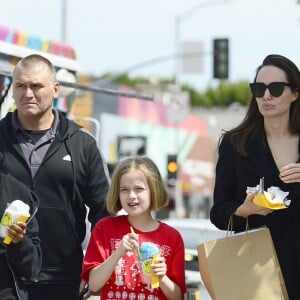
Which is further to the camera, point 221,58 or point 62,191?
point 221,58

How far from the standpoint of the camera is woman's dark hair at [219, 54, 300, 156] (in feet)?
14.0

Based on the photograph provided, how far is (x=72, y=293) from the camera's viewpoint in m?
4.72

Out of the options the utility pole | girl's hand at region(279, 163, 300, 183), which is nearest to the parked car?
girl's hand at region(279, 163, 300, 183)

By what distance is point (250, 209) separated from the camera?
405 cm

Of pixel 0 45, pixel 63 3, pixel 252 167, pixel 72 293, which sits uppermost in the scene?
pixel 63 3

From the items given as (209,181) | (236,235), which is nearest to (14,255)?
(236,235)

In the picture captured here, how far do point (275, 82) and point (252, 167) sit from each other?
0.41m

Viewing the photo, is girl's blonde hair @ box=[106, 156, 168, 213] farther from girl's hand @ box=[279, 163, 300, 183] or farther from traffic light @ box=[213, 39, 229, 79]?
traffic light @ box=[213, 39, 229, 79]

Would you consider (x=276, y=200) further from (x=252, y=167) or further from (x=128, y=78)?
(x=128, y=78)

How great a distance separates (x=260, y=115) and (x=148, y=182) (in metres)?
0.64

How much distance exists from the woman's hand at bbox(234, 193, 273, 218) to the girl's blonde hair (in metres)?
0.53

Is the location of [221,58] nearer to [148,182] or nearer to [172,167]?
[172,167]

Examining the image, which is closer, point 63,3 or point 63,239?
point 63,239

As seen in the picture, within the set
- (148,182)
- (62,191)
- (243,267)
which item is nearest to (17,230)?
(62,191)
